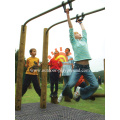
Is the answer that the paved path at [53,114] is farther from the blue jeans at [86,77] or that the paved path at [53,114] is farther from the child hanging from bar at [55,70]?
the blue jeans at [86,77]

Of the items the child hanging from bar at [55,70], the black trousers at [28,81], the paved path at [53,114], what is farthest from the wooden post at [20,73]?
the child hanging from bar at [55,70]

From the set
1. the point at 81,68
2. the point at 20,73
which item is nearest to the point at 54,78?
the point at 20,73

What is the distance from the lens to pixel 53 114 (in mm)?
3176

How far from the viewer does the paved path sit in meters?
2.95

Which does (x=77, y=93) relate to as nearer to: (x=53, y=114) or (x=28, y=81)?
(x=53, y=114)

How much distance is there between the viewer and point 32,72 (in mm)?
3506

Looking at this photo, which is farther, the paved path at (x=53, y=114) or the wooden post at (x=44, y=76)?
the wooden post at (x=44, y=76)

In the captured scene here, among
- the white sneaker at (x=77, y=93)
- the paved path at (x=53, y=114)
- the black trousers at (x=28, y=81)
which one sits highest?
the black trousers at (x=28, y=81)

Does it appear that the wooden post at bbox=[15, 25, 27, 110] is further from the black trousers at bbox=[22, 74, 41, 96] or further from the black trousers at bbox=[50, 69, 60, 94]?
the black trousers at bbox=[50, 69, 60, 94]

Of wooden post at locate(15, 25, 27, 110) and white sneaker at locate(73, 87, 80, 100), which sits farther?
wooden post at locate(15, 25, 27, 110)

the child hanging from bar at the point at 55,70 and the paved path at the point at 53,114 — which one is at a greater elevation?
the child hanging from bar at the point at 55,70

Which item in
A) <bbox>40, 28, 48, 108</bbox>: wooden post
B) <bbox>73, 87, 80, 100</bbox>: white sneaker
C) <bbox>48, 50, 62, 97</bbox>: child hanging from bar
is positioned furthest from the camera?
<bbox>40, 28, 48, 108</bbox>: wooden post

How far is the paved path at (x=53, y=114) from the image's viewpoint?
116 inches

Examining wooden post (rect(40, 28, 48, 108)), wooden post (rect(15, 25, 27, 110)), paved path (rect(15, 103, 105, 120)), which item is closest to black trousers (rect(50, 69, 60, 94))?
wooden post (rect(40, 28, 48, 108))
